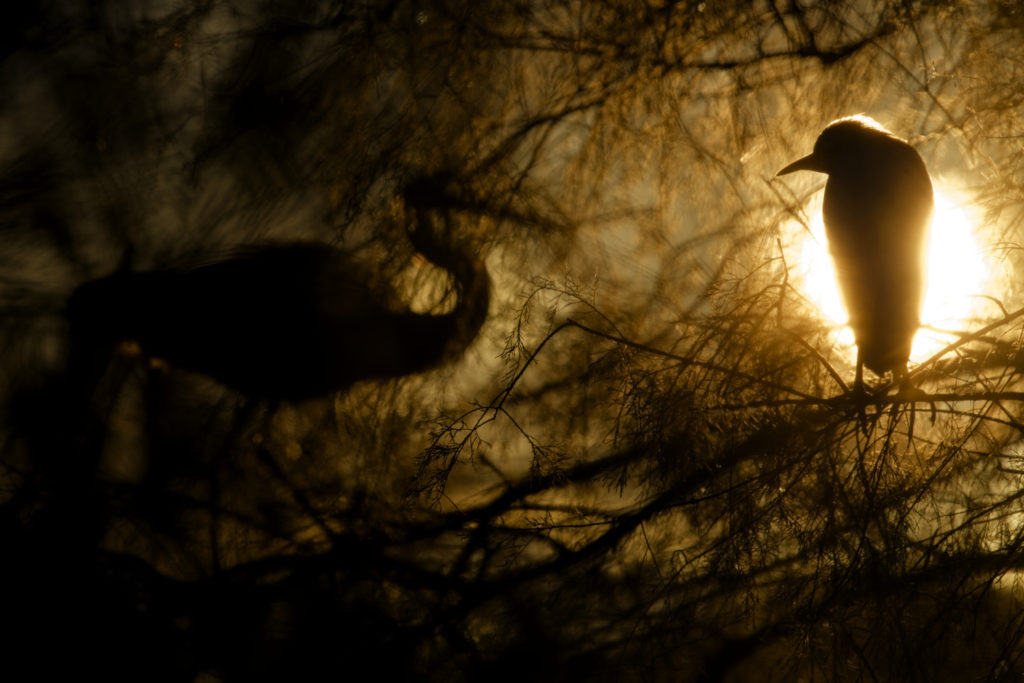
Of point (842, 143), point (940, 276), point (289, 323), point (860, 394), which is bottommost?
point (860, 394)

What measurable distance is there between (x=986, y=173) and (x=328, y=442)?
1800mm

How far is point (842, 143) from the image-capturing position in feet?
5.07

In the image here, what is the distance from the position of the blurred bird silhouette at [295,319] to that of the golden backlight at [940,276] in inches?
31.9

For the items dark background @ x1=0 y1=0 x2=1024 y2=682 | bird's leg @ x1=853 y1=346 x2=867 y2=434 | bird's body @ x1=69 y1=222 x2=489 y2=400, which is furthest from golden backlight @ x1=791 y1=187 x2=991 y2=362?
bird's body @ x1=69 y1=222 x2=489 y2=400

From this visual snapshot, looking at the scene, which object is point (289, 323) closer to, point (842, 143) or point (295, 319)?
point (295, 319)

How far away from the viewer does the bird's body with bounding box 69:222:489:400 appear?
6.07ft

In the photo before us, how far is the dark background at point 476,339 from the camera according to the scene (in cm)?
178

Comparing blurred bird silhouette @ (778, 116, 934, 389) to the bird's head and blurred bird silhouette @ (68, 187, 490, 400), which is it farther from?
blurred bird silhouette @ (68, 187, 490, 400)

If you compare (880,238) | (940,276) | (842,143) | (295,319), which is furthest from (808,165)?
(295,319)

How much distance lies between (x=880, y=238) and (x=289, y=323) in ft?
4.55

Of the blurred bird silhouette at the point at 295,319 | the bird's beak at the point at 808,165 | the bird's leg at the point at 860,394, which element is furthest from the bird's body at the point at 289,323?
the bird's leg at the point at 860,394

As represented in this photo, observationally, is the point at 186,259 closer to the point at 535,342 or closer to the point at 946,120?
the point at 535,342

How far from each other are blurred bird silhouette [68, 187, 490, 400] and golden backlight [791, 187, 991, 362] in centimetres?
81

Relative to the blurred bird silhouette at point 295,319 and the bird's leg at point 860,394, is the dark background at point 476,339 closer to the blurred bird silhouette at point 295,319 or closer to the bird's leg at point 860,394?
the blurred bird silhouette at point 295,319
